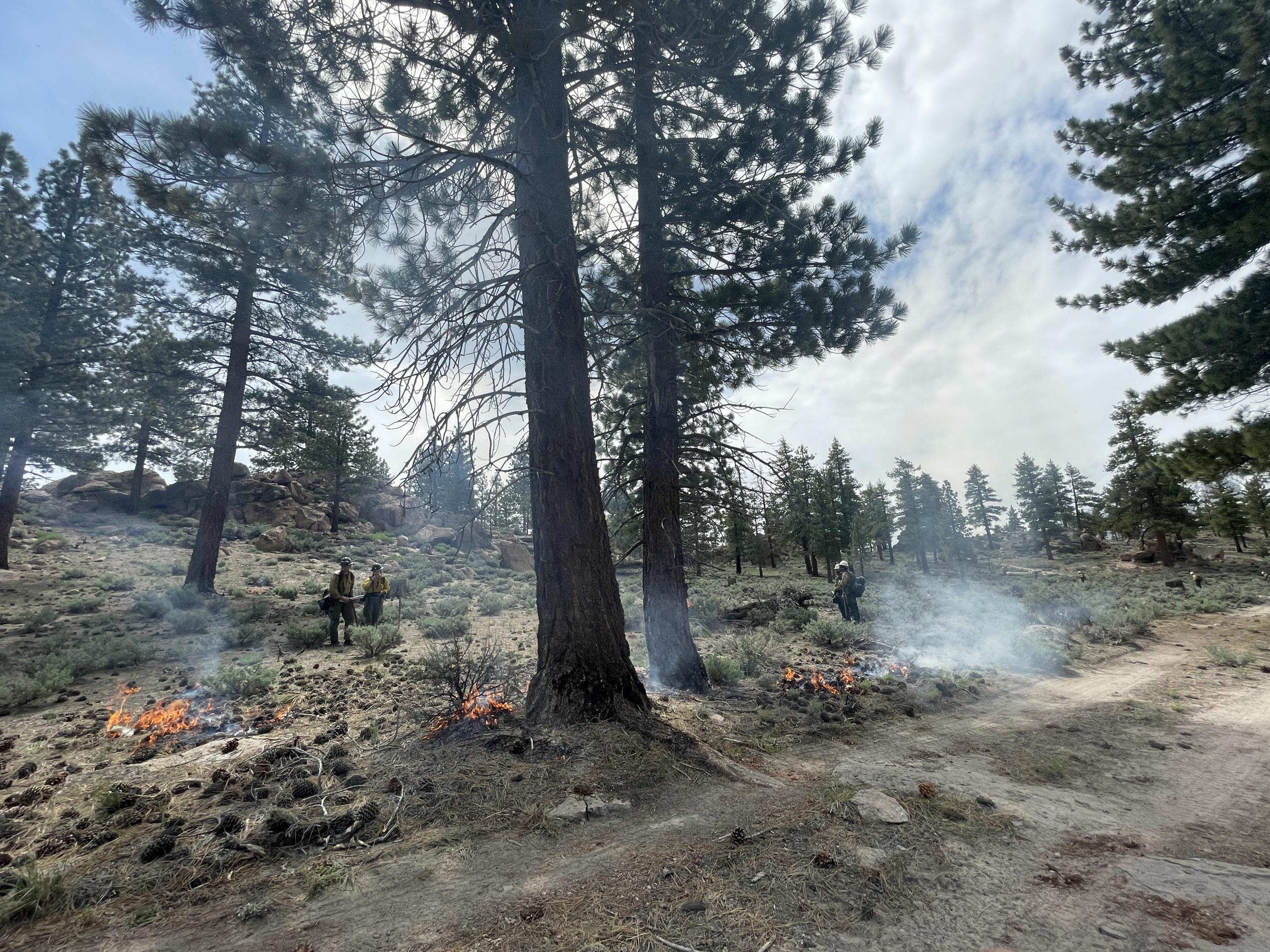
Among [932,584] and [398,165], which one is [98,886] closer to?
[398,165]

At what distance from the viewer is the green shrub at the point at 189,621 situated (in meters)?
11.1

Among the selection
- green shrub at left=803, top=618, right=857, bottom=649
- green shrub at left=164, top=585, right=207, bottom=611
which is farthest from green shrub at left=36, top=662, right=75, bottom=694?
green shrub at left=803, top=618, right=857, bottom=649

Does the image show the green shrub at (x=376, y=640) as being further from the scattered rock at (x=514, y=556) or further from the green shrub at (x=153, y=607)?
the scattered rock at (x=514, y=556)

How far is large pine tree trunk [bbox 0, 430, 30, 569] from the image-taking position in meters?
16.4

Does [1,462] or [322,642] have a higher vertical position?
[1,462]

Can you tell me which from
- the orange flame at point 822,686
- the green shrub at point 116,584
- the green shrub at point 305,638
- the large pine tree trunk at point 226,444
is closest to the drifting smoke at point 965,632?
the orange flame at point 822,686

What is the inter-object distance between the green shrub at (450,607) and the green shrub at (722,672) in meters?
8.74

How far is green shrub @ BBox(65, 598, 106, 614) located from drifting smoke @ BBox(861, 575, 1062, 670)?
19086mm

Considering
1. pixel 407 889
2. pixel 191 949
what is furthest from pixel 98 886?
pixel 407 889

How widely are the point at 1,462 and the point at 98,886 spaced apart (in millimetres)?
22189

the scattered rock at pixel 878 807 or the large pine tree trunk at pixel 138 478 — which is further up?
the large pine tree trunk at pixel 138 478

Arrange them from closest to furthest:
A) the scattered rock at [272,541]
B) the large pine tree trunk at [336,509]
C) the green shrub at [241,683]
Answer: the green shrub at [241,683]
the scattered rock at [272,541]
the large pine tree trunk at [336,509]

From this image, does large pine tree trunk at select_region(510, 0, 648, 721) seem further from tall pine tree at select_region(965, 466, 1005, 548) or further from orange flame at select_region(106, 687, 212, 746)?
tall pine tree at select_region(965, 466, 1005, 548)

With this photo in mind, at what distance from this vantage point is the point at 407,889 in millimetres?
2766
